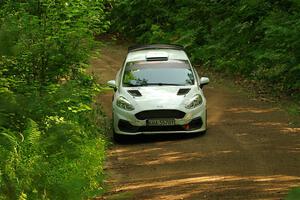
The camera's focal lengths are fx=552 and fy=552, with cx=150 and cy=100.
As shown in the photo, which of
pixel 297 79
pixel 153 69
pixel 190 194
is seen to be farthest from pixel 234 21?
pixel 190 194

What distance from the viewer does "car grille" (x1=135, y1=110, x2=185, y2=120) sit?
11461mm

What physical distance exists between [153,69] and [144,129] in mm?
1797

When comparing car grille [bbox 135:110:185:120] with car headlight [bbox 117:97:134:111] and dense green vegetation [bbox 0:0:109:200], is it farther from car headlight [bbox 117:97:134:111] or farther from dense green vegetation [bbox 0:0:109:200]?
dense green vegetation [bbox 0:0:109:200]

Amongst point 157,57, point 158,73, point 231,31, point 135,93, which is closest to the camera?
point 135,93

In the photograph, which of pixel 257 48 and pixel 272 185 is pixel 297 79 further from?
pixel 272 185

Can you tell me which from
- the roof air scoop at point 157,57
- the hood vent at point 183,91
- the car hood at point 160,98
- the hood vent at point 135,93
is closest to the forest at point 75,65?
the hood vent at point 135,93

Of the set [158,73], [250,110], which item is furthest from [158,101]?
[250,110]

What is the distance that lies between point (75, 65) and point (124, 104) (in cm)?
141

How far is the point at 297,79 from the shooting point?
54.6 feet

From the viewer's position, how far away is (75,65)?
1104cm

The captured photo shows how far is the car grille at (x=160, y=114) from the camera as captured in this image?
11.5 m

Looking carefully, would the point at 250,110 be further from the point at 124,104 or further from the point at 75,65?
the point at 75,65

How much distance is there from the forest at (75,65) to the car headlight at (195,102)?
6.40 feet

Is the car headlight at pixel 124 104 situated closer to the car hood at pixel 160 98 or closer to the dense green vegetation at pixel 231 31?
the car hood at pixel 160 98
